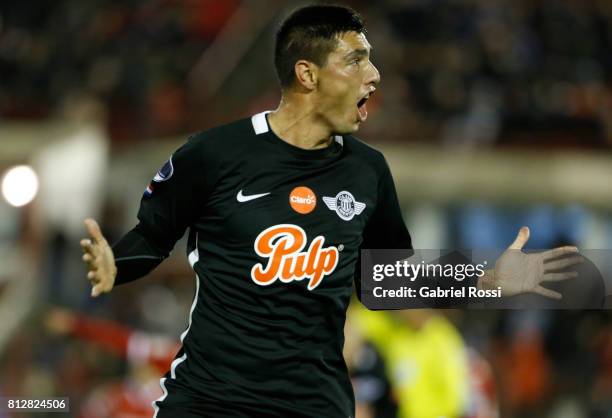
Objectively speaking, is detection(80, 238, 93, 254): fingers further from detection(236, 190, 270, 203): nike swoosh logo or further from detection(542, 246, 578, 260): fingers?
detection(542, 246, 578, 260): fingers

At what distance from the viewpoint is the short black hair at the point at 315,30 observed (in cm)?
421

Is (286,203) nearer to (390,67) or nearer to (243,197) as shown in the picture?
(243,197)

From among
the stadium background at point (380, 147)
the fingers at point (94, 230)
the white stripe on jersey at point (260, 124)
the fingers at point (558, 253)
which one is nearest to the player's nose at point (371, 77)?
the white stripe on jersey at point (260, 124)

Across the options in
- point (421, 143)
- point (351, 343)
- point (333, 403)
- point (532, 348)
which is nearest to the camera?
point (333, 403)

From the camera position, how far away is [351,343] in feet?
24.4

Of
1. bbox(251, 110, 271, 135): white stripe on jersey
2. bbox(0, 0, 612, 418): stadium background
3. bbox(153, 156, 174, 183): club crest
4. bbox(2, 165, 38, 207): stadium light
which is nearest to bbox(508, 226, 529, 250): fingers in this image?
bbox(251, 110, 271, 135): white stripe on jersey

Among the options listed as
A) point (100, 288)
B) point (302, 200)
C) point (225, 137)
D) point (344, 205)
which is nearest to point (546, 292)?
point (344, 205)

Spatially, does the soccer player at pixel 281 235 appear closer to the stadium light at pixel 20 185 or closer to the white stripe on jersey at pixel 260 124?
the white stripe on jersey at pixel 260 124

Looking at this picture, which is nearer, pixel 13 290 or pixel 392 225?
pixel 392 225

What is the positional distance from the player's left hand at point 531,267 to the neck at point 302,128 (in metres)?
0.77

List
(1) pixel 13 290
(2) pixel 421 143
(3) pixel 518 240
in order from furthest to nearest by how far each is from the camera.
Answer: (2) pixel 421 143 < (1) pixel 13 290 < (3) pixel 518 240

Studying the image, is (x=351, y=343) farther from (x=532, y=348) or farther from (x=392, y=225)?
(x=532, y=348)

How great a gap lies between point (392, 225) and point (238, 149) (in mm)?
648

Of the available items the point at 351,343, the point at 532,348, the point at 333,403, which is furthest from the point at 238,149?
the point at 532,348
